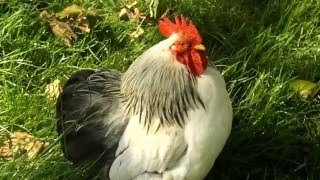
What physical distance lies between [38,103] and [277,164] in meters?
0.97

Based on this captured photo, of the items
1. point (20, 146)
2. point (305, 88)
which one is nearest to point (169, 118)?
point (20, 146)

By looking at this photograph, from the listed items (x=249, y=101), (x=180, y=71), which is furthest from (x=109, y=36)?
(x=180, y=71)

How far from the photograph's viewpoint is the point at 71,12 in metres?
3.01

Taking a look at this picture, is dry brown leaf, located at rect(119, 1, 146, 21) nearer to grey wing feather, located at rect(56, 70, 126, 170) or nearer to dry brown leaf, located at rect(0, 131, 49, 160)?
grey wing feather, located at rect(56, 70, 126, 170)

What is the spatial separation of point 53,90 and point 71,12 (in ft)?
1.42

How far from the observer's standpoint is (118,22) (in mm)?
3070

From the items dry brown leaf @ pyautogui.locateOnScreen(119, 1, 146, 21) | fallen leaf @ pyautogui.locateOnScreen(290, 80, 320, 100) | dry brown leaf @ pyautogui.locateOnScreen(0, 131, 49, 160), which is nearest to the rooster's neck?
dry brown leaf @ pyautogui.locateOnScreen(0, 131, 49, 160)

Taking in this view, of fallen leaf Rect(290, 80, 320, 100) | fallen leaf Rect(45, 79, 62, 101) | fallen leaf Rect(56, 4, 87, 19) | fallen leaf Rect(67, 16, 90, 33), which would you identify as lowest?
fallen leaf Rect(290, 80, 320, 100)

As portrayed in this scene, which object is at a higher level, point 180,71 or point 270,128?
point 180,71

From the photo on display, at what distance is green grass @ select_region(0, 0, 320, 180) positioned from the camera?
264cm

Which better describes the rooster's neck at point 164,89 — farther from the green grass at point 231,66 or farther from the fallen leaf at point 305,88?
the fallen leaf at point 305,88

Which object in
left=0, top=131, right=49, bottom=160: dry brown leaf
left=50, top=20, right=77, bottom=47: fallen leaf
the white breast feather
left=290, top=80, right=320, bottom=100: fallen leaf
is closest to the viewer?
the white breast feather

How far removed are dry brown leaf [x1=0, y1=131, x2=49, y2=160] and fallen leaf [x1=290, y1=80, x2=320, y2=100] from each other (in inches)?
40.6

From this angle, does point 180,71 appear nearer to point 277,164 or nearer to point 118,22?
point 277,164
